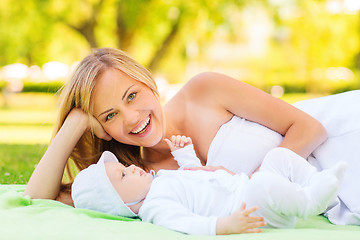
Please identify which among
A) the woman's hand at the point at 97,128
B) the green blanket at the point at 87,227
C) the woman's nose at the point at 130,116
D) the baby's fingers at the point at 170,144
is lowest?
the green blanket at the point at 87,227

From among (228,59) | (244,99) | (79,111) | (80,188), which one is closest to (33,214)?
(80,188)

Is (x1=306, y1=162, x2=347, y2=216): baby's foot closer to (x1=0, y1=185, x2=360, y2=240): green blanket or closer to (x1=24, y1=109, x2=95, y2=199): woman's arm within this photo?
(x1=0, y1=185, x2=360, y2=240): green blanket

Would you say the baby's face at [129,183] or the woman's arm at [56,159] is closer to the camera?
the baby's face at [129,183]

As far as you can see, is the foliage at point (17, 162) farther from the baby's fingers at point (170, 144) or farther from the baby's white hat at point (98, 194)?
the baby's white hat at point (98, 194)

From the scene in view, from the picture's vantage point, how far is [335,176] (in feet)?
8.16

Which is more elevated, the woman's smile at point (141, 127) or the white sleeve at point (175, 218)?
the woman's smile at point (141, 127)

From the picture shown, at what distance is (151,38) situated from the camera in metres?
24.5

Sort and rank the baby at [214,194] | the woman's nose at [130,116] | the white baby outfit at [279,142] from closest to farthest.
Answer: the baby at [214,194], the woman's nose at [130,116], the white baby outfit at [279,142]

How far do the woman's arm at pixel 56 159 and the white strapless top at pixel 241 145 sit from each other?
0.87 meters

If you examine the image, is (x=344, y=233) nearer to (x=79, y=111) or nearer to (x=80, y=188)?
(x=80, y=188)

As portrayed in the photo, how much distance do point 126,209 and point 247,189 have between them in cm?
71

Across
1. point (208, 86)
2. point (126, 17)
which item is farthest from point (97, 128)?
point (126, 17)

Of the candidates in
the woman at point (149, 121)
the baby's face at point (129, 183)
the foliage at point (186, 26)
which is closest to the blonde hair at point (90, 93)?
the woman at point (149, 121)

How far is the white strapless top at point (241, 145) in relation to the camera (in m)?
3.41
